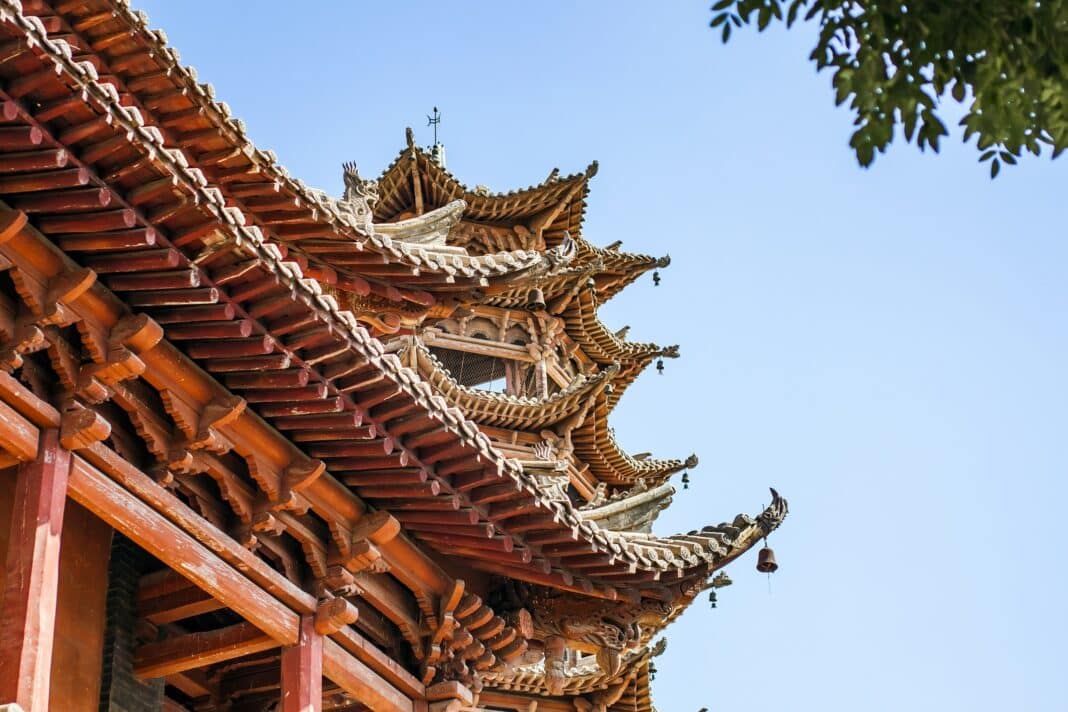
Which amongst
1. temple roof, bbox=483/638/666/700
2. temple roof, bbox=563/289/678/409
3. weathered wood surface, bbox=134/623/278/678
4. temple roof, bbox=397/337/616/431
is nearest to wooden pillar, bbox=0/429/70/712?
weathered wood surface, bbox=134/623/278/678

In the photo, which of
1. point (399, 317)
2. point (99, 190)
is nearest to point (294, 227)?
point (399, 317)

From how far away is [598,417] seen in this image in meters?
27.1

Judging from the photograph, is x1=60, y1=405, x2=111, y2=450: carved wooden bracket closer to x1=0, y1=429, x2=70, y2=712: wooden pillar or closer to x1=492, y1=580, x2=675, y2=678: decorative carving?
x1=0, y1=429, x2=70, y2=712: wooden pillar

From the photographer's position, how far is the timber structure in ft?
27.3

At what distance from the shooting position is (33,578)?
26.9 feet

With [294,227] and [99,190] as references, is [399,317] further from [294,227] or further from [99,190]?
[99,190]

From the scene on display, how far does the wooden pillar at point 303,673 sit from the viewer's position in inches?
392

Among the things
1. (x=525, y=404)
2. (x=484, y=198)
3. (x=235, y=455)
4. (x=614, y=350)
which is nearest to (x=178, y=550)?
(x=235, y=455)

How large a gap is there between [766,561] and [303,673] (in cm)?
350

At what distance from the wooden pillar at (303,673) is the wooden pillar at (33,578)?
2.04 metres

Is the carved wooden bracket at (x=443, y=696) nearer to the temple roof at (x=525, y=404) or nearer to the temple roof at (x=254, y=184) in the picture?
the temple roof at (x=254, y=184)

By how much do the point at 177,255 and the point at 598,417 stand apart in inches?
740

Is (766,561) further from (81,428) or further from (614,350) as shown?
(614,350)

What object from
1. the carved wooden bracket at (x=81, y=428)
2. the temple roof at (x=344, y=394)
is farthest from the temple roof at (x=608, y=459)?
the carved wooden bracket at (x=81, y=428)
